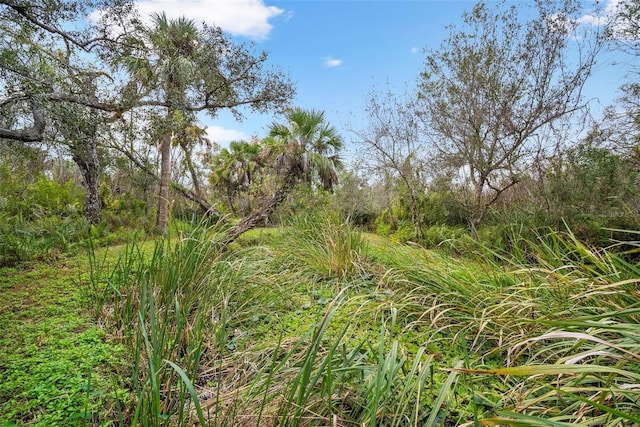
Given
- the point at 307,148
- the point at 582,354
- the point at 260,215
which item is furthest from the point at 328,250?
the point at 307,148

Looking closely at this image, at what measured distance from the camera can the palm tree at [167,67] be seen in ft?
21.2

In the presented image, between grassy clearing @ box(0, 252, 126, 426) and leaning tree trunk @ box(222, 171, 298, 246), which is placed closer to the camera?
grassy clearing @ box(0, 252, 126, 426)

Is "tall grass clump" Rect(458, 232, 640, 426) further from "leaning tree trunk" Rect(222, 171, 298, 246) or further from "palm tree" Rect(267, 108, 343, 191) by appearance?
"palm tree" Rect(267, 108, 343, 191)

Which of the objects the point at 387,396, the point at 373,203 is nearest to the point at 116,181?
the point at 373,203

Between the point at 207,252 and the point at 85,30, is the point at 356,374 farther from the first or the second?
the point at 85,30

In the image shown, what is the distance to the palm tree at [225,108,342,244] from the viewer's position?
377 inches

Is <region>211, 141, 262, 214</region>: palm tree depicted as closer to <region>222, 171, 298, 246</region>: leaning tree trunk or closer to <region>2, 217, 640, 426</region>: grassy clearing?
<region>222, 171, 298, 246</region>: leaning tree trunk

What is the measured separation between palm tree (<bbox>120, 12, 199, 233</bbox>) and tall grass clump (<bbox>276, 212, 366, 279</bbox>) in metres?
3.28

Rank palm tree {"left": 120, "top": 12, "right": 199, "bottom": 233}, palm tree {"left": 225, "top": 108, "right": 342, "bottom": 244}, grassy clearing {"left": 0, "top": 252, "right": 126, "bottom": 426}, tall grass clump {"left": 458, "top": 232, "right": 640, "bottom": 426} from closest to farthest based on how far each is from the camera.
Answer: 1. tall grass clump {"left": 458, "top": 232, "right": 640, "bottom": 426}
2. grassy clearing {"left": 0, "top": 252, "right": 126, "bottom": 426}
3. palm tree {"left": 120, "top": 12, "right": 199, "bottom": 233}
4. palm tree {"left": 225, "top": 108, "right": 342, "bottom": 244}

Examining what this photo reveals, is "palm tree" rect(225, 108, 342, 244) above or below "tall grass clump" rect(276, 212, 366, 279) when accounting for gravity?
above

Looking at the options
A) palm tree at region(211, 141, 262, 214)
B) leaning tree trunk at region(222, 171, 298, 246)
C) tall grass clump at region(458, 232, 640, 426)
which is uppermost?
palm tree at region(211, 141, 262, 214)

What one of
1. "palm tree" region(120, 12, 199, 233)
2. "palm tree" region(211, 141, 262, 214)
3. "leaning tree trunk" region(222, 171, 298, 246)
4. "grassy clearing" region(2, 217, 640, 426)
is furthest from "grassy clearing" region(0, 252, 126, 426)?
"palm tree" region(211, 141, 262, 214)

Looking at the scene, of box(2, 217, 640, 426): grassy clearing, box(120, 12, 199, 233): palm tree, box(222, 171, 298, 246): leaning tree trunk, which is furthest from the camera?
box(120, 12, 199, 233): palm tree

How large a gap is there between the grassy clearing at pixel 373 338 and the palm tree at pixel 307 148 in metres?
6.16
